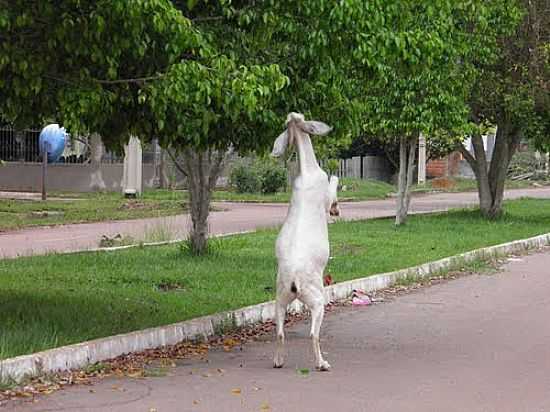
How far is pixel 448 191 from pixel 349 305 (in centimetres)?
3899

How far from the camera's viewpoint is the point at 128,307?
35.9 feet

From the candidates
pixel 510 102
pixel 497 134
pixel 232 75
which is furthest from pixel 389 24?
pixel 497 134

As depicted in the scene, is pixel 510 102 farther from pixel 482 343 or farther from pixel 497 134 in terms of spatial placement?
pixel 482 343

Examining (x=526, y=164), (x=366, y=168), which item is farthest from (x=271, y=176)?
(x=526, y=164)

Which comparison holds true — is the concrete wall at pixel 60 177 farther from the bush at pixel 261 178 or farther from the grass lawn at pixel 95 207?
the bush at pixel 261 178

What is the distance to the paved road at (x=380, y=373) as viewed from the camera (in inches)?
298

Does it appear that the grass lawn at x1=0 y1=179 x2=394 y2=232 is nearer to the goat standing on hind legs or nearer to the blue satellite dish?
the blue satellite dish

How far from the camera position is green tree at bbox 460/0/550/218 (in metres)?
23.2

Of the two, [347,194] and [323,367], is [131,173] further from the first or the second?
[323,367]

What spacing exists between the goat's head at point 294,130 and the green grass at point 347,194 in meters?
28.5

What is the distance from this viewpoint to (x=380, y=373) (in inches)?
344

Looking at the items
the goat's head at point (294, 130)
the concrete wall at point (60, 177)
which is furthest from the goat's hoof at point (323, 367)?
the concrete wall at point (60, 177)

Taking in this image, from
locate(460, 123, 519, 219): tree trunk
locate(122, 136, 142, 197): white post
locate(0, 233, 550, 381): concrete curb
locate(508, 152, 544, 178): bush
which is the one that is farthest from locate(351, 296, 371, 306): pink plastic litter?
locate(508, 152, 544, 178): bush

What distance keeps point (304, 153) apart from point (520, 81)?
16.1m
